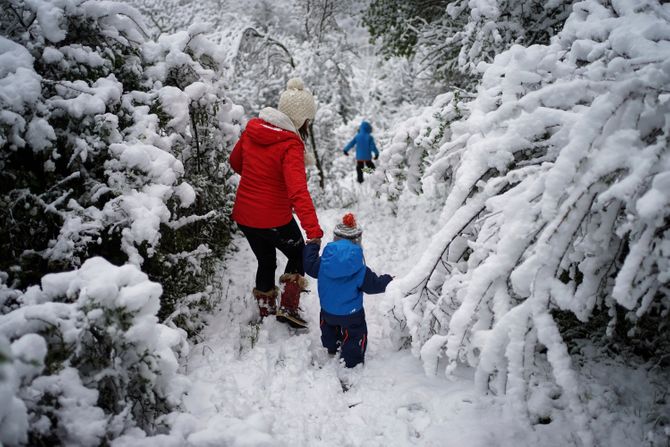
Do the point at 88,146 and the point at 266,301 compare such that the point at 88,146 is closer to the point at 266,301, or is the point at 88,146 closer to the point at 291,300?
the point at 266,301

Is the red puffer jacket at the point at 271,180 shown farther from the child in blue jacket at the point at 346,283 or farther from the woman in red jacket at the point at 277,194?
the child in blue jacket at the point at 346,283

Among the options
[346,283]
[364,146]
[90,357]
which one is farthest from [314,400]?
[364,146]

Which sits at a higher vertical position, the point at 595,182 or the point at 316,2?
the point at 316,2

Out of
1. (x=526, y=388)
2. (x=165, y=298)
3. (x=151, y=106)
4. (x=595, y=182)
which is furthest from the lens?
(x=151, y=106)

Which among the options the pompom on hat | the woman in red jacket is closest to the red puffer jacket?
the woman in red jacket

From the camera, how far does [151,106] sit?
3246mm

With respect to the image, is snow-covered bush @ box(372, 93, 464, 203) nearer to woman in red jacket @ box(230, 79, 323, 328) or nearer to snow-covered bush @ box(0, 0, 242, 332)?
woman in red jacket @ box(230, 79, 323, 328)

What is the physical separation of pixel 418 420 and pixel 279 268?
2638 millimetres

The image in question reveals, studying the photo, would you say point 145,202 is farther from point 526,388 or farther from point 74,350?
point 526,388

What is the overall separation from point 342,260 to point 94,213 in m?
1.72

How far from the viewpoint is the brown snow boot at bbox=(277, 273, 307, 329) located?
3.55m

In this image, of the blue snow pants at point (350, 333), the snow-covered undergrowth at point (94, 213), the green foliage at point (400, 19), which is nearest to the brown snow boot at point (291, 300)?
the blue snow pants at point (350, 333)

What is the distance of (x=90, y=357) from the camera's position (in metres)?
1.77

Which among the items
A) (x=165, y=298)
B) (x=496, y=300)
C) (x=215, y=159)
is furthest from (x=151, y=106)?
(x=496, y=300)
